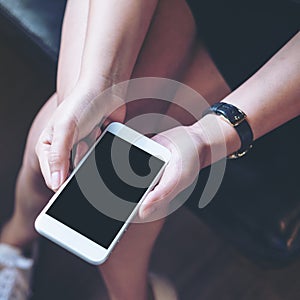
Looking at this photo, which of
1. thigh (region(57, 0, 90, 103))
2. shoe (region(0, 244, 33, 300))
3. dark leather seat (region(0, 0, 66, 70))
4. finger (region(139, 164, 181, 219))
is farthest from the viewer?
shoe (region(0, 244, 33, 300))

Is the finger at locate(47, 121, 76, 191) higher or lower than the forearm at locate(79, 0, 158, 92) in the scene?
lower

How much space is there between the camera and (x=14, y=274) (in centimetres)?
107

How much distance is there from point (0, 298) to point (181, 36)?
60 cm

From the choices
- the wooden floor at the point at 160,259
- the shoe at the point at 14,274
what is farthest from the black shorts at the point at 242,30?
the shoe at the point at 14,274

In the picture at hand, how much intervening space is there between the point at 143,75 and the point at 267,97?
19 centimetres

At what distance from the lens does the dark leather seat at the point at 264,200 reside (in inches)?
32.2

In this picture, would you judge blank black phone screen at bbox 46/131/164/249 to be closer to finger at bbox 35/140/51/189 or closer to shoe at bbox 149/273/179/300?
finger at bbox 35/140/51/189

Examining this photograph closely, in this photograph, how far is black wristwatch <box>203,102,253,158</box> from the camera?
752 millimetres

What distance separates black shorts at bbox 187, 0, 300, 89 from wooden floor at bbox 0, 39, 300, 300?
37 cm

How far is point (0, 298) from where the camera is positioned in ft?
3.42

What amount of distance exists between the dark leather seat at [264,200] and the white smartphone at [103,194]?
131mm

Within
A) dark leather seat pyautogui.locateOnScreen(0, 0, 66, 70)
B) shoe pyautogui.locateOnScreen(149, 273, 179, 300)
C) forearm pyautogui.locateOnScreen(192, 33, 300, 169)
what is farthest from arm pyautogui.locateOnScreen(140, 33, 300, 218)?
shoe pyautogui.locateOnScreen(149, 273, 179, 300)

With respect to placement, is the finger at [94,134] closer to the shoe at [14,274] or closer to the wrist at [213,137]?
the wrist at [213,137]

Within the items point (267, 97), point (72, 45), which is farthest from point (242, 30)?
point (72, 45)
